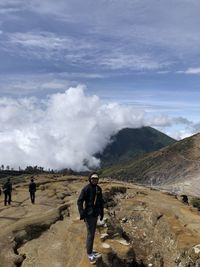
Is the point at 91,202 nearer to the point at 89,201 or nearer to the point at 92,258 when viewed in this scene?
the point at 89,201

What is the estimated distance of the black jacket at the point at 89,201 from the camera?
1959cm

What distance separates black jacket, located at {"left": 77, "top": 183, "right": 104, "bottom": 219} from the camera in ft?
64.3

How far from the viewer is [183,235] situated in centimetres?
3384

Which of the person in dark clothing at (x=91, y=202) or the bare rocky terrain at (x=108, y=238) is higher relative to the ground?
the person in dark clothing at (x=91, y=202)

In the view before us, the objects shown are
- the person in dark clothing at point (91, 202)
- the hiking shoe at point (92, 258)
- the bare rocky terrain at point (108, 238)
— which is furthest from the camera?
the bare rocky terrain at point (108, 238)

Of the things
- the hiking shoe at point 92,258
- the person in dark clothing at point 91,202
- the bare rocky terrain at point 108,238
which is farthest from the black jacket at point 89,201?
the bare rocky terrain at point 108,238

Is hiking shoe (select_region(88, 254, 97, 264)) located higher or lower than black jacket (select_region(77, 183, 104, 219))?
lower

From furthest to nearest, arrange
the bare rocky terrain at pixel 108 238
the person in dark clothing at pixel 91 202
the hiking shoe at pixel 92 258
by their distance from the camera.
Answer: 1. the bare rocky terrain at pixel 108 238
2. the hiking shoe at pixel 92 258
3. the person in dark clothing at pixel 91 202

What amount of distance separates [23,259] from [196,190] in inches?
6700

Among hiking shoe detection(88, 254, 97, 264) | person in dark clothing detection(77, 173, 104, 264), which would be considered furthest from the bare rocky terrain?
person in dark clothing detection(77, 173, 104, 264)

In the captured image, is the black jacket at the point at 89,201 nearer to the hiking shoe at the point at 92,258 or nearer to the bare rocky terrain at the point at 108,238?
the hiking shoe at the point at 92,258

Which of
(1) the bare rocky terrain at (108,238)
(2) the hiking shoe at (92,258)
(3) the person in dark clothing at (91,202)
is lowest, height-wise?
(1) the bare rocky terrain at (108,238)

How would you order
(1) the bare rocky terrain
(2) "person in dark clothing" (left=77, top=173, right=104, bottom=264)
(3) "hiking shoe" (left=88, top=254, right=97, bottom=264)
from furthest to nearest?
(1) the bare rocky terrain, (3) "hiking shoe" (left=88, top=254, right=97, bottom=264), (2) "person in dark clothing" (left=77, top=173, right=104, bottom=264)

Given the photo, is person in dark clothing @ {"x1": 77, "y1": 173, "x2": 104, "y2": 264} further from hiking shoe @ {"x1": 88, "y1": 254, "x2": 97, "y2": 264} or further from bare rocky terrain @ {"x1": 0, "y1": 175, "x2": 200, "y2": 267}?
bare rocky terrain @ {"x1": 0, "y1": 175, "x2": 200, "y2": 267}
